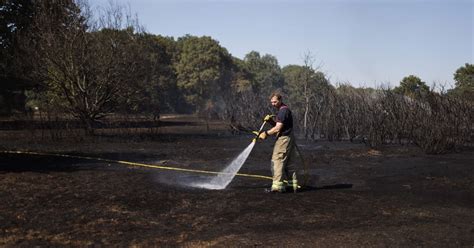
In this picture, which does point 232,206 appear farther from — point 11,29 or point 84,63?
point 11,29

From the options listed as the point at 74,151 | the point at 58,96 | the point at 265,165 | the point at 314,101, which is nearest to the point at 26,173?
the point at 74,151

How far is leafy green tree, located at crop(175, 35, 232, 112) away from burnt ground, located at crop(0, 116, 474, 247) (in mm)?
58765

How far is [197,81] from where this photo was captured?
71250mm

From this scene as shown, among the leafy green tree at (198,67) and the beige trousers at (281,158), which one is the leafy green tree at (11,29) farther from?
the leafy green tree at (198,67)

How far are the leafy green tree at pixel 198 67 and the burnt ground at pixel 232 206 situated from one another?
58.8 metres

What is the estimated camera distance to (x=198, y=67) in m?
72.1

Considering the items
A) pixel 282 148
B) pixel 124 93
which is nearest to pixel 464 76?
pixel 124 93

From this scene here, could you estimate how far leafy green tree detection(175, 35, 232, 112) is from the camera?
71.4m

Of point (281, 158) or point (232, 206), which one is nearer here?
point (232, 206)

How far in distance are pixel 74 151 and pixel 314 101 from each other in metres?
13.6

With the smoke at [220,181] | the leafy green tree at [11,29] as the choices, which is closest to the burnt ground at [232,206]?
the smoke at [220,181]

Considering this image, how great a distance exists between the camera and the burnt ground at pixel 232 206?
5793 mm

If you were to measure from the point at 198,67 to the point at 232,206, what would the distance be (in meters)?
65.6

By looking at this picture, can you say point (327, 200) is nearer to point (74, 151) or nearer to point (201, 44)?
point (74, 151)
